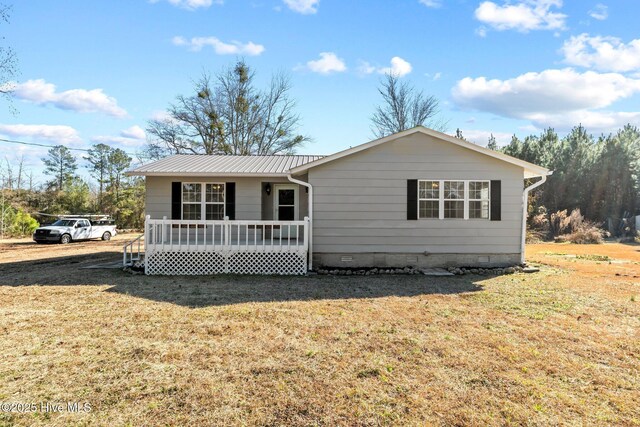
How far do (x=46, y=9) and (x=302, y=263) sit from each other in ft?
37.4

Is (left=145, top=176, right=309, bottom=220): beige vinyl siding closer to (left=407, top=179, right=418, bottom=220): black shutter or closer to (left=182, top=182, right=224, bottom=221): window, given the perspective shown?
(left=182, top=182, right=224, bottom=221): window

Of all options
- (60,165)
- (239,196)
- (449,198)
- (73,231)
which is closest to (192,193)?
(239,196)

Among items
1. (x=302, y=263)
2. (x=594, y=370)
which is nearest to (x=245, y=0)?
(x=302, y=263)

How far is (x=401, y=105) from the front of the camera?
2781 cm

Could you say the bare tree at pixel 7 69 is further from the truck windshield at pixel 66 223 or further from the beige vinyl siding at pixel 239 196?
the beige vinyl siding at pixel 239 196

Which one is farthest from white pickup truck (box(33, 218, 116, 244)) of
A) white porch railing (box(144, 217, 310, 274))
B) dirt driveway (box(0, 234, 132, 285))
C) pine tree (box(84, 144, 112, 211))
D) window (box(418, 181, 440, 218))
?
window (box(418, 181, 440, 218))

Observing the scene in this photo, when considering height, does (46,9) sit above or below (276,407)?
above

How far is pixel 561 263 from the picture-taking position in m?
11.6

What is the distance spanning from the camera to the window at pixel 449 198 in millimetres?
9844

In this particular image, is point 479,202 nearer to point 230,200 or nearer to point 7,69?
point 230,200

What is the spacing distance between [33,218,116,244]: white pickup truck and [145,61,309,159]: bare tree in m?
8.90

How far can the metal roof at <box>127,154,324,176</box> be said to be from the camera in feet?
34.7

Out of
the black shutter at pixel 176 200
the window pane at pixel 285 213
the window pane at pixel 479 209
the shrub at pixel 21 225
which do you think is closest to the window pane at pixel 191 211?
the black shutter at pixel 176 200

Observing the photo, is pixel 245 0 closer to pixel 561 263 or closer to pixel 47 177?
pixel 561 263
